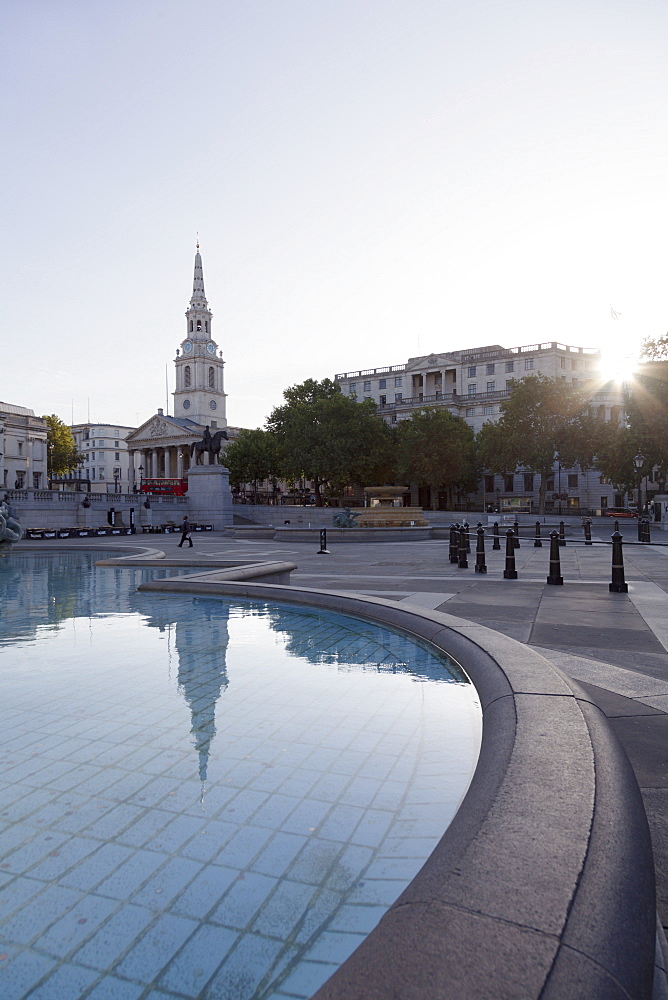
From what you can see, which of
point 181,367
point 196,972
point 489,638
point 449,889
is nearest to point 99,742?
point 196,972

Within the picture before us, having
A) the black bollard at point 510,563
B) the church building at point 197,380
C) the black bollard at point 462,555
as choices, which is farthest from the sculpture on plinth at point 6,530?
the church building at point 197,380

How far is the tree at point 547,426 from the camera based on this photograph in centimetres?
5856

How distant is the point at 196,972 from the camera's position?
2025 millimetres

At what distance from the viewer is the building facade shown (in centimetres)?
7444

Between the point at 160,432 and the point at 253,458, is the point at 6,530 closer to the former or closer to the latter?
the point at 253,458

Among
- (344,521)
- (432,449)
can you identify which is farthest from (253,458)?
(344,521)

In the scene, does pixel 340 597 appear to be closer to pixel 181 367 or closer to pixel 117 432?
pixel 181 367

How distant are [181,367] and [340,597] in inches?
4677

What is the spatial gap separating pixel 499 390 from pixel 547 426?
2111cm

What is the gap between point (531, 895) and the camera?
6.11ft

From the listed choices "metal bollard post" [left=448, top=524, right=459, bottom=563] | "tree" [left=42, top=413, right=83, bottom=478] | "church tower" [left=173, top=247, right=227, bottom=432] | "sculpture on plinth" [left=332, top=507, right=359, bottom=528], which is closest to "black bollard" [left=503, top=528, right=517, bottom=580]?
"metal bollard post" [left=448, top=524, right=459, bottom=563]

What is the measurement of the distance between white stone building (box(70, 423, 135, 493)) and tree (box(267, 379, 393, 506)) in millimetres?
79769

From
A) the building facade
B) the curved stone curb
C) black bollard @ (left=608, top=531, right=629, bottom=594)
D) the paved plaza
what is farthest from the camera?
the building facade

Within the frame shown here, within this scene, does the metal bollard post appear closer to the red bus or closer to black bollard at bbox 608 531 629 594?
black bollard at bbox 608 531 629 594
